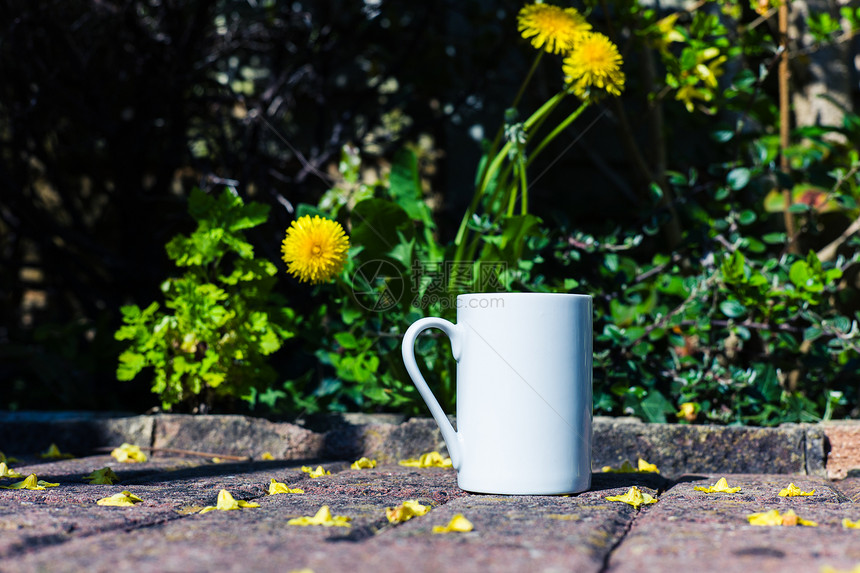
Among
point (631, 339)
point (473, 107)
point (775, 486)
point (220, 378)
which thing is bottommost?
point (775, 486)

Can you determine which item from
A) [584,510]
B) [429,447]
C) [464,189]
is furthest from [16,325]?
[584,510]

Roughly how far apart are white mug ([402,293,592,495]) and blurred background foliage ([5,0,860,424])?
1.85 ft

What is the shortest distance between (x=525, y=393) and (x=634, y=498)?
24cm

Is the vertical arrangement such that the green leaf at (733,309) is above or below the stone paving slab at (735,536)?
above

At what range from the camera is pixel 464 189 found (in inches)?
121

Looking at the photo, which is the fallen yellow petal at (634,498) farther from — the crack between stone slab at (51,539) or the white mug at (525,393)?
the crack between stone slab at (51,539)

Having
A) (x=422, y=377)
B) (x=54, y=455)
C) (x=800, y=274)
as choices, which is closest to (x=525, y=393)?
(x=422, y=377)

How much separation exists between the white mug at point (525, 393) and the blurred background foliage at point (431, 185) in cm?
56

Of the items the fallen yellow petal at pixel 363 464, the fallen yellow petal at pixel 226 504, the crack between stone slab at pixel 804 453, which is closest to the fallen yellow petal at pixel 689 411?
the crack between stone slab at pixel 804 453

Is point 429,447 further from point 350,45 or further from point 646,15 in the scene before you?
point 350,45

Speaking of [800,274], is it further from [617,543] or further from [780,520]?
[617,543]

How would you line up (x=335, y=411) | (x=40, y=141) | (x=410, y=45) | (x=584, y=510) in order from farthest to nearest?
1. (x=410, y=45)
2. (x=40, y=141)
3. (x=335, y=411)
4. (x=584, y=510)

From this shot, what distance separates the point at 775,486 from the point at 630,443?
356 mm

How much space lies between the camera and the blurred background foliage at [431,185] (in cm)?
185
